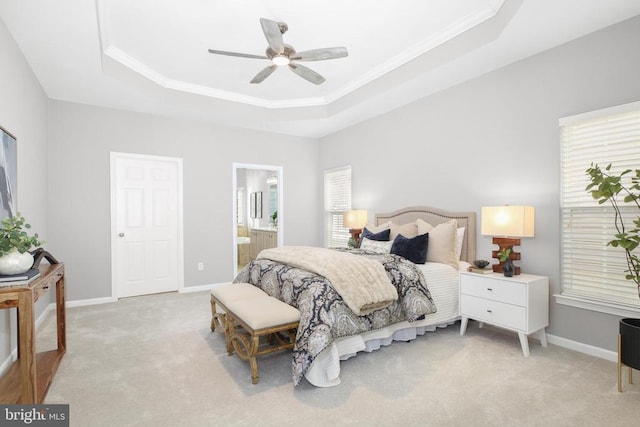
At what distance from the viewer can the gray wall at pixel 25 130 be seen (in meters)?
2.61

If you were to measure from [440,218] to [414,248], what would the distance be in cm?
72

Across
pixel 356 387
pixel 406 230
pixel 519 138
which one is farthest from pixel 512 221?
pixel 356 387

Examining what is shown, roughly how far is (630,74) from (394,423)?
311 centimetres

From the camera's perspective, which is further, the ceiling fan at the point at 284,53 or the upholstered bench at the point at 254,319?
the ceiling fan at the point at 284,53

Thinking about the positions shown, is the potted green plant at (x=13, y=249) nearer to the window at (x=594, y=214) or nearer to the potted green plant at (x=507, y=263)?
the potted green plant at (x=507, y=263)

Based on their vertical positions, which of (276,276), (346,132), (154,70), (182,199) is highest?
(154,70)

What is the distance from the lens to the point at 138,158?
481 centimetres

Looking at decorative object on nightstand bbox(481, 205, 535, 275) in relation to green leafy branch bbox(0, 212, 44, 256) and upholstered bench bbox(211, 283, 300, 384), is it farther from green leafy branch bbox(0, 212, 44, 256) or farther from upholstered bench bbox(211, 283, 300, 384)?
green leafy branch bbox(0, 212, 44, 256)

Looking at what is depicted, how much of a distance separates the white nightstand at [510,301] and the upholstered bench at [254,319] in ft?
5.61

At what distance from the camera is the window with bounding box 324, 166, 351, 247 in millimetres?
5785

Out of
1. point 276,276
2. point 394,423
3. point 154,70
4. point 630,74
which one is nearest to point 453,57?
point 630,74

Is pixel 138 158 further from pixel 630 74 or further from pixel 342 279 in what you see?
A: pixel 630 74

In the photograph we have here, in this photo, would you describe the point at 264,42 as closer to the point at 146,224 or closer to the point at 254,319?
the point at 254,319

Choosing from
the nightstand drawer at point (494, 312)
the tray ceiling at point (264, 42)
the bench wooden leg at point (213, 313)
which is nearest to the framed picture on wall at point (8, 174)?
the tray ceiling at point (264, 42)
